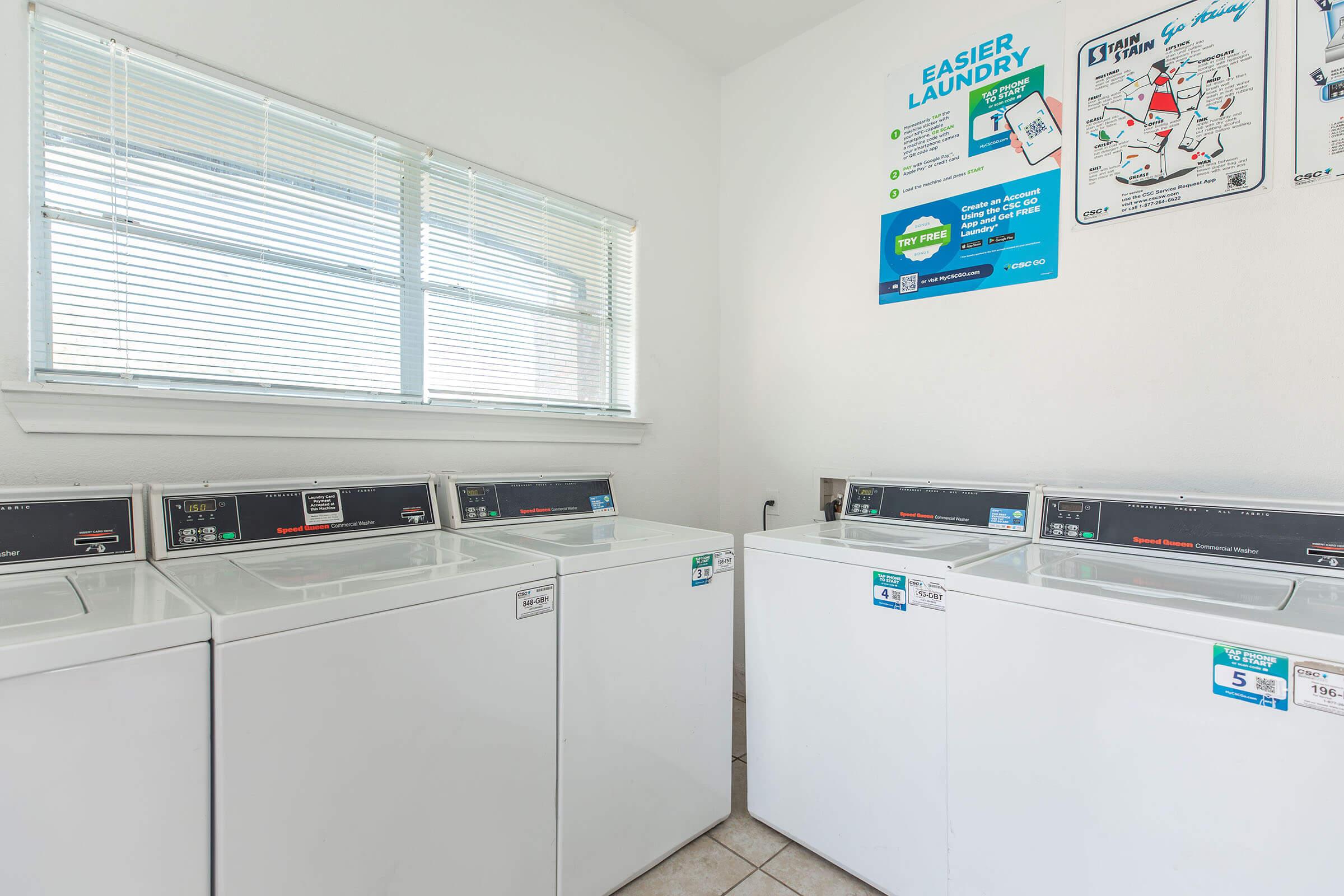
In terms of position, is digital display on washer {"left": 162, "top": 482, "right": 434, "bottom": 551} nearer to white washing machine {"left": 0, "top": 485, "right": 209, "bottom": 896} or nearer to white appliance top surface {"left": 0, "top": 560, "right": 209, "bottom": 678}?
white appliance top surface {"left": 0, "top": 560, "right": 209, "bottom": 678}

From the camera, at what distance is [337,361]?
5.76ft

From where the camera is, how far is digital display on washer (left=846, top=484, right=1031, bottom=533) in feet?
5.78

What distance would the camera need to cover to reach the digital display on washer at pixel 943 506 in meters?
1.76

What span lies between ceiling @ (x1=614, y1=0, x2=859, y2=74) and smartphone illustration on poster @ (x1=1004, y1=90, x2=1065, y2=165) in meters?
0.87

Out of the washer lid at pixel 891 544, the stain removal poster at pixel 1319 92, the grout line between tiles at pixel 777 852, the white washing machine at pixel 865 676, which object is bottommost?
the grout line between tiles at pixel 777 852

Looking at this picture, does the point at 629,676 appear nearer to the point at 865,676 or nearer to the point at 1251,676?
the point at 865,676

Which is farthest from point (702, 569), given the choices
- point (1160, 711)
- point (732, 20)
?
point (732, 20)

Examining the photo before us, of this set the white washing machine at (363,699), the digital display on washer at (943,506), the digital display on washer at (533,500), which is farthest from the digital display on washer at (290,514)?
the digital display on washer at (943,506)

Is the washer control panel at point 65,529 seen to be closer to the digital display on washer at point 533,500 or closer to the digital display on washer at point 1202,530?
the digital display on washer at point 533,500

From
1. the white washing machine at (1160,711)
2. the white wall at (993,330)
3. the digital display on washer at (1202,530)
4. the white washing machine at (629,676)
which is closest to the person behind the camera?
the white washing machine at (1160,711)

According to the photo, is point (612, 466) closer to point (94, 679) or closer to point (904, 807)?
point (904, 807)

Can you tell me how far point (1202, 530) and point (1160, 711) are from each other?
24.3 inches

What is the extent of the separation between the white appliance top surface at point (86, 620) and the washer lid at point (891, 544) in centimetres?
133

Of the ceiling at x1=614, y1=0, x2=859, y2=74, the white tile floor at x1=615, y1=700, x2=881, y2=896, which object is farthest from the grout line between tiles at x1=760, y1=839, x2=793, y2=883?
the ceiling at x1=614, y1=0, x2=859, y2=74
